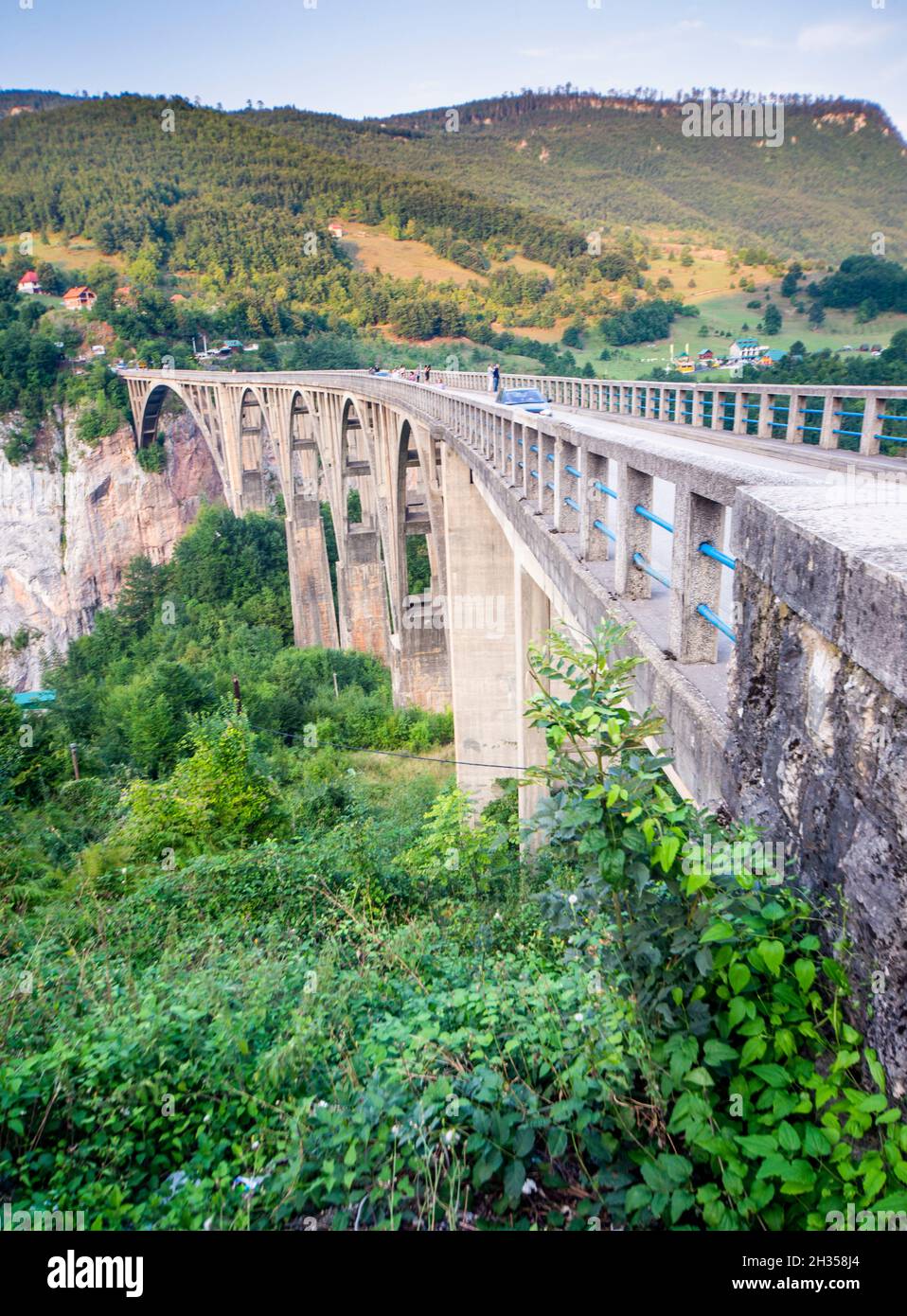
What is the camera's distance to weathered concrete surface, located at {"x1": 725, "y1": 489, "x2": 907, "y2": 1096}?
71.0 inches

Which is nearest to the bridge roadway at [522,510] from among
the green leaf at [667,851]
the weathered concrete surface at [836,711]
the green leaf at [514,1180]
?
the weathered concrete surface at [836,711]

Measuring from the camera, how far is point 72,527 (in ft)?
176

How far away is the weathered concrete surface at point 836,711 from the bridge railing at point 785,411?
246 inches

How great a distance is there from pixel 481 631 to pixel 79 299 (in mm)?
67705

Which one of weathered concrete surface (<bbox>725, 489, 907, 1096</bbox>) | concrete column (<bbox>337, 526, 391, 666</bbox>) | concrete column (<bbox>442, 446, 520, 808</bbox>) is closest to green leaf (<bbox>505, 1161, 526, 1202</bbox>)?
weathered concrete surface (<bbox>725, 489, 907, 1096</bbox>)

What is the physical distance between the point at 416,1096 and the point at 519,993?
0.82 m

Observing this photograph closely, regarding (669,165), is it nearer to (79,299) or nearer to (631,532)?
(79,299)

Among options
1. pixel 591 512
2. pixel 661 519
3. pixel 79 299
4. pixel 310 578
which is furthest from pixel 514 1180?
pixel 79 299

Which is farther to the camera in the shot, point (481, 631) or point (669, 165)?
point (669, 165)

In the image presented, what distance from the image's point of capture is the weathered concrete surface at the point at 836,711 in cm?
180

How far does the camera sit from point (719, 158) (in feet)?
290

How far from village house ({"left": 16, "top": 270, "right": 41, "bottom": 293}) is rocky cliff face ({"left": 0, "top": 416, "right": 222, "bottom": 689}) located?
90.3 ft

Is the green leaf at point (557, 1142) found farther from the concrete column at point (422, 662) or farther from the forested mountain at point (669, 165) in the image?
the forested mountain at point (669, 165)

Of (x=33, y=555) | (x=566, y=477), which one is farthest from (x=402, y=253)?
(x=566, y=477)
